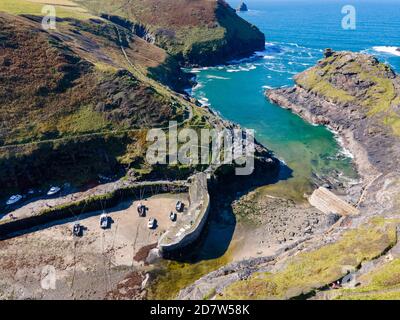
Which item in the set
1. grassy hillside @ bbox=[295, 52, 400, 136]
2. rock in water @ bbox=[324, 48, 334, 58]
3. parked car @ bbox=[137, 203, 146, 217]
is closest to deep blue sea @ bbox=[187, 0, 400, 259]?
parked car @ bbox=[137, 203, 146, 217]

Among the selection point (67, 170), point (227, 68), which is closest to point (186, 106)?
point (67, 170)

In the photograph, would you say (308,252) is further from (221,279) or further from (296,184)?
(296,184)

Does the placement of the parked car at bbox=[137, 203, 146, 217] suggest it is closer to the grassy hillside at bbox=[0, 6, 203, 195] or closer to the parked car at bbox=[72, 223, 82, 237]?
the grassy hillside at bbox=[0, 6, 203, 195]

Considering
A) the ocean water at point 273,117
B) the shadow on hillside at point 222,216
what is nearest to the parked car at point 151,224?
the shadow on hillside at point 222,216

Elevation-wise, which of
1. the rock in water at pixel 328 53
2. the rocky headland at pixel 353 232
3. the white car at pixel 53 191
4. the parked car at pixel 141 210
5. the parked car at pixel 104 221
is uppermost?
the rock in water at pixel 328 53

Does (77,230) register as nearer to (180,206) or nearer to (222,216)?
(180,206)

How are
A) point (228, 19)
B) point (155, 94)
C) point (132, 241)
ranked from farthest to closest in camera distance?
point (228, 19) → point (155, 94) → point (132, 241)

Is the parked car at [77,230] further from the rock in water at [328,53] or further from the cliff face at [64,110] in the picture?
the rock in water at [328,53]
